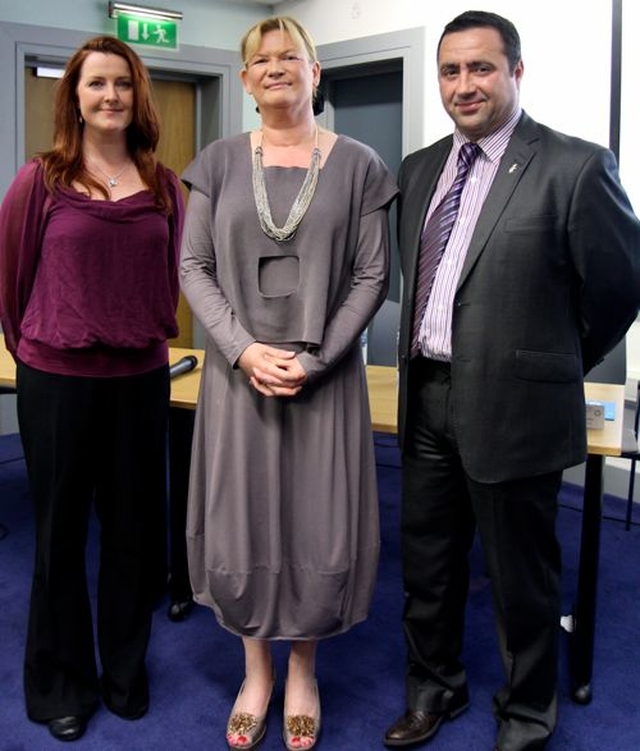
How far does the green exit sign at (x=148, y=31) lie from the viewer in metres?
4.40

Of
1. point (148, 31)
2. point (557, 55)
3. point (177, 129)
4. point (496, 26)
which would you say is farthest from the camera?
point (177, 129)

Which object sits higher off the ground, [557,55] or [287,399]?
[557,55]

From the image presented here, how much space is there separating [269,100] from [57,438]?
2.73 ft

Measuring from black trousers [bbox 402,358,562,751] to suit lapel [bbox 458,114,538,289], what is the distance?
0.27 m

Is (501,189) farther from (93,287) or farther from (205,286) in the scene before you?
(93,287)

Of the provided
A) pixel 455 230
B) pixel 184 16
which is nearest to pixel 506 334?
pixel 455 230

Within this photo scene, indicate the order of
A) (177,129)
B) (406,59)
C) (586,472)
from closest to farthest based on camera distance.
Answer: (586,472) < (406,59) < (177,129)

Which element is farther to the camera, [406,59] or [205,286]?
[406,59]

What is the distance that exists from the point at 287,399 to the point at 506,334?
1.54 feet

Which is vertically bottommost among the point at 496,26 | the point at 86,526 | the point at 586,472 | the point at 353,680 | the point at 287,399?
the point at 353,680

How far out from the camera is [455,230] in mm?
1649

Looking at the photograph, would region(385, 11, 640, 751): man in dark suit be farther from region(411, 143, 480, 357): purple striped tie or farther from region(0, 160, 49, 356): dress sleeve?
region(0, 160, 49, 356): dress sleeve

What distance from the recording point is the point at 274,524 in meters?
1.72

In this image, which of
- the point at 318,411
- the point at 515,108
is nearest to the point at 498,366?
the point at 318,411
